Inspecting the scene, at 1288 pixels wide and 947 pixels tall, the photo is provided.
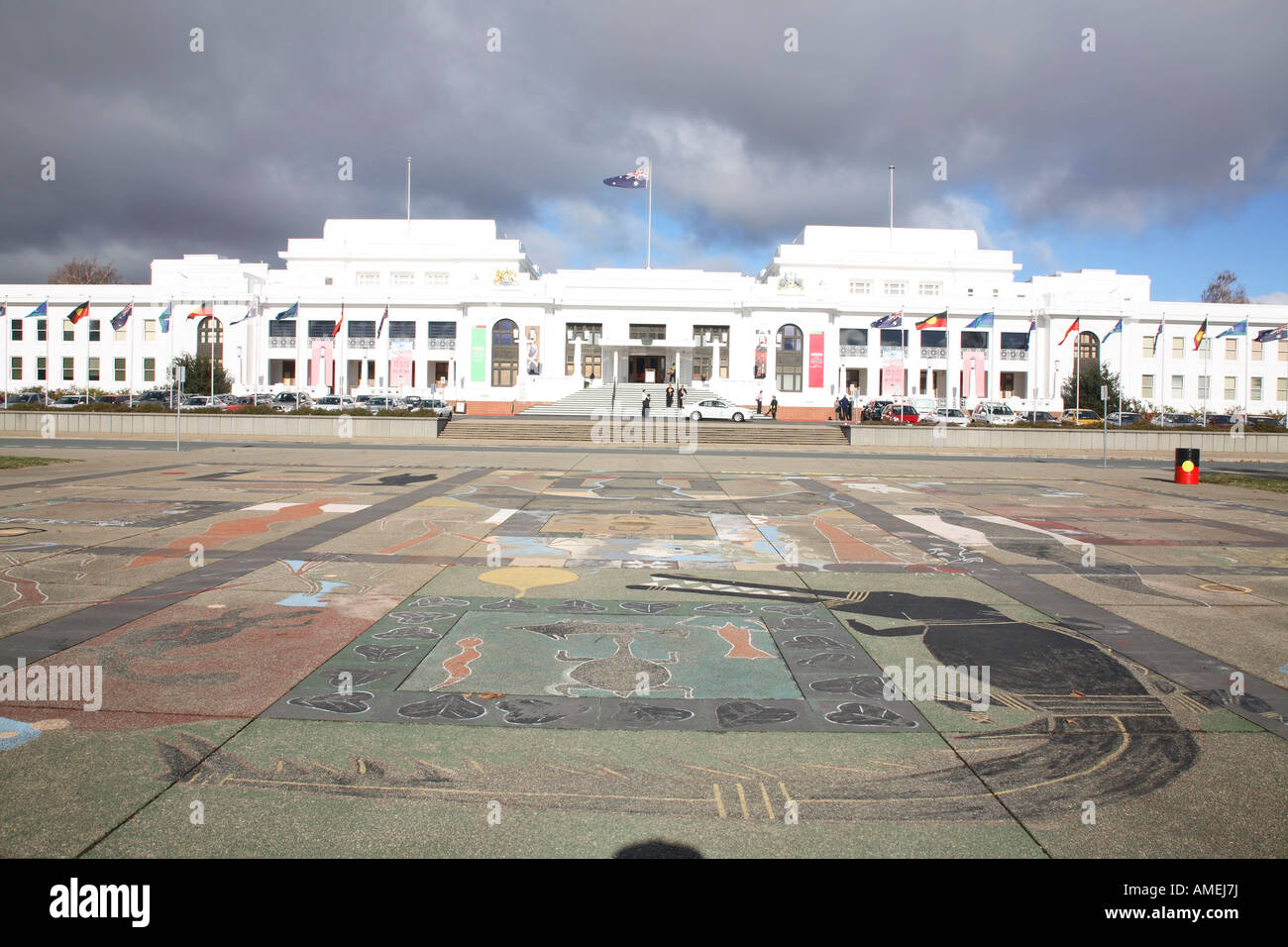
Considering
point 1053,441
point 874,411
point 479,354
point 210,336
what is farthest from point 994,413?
point 210,336

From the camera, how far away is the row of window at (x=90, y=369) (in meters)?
71.6

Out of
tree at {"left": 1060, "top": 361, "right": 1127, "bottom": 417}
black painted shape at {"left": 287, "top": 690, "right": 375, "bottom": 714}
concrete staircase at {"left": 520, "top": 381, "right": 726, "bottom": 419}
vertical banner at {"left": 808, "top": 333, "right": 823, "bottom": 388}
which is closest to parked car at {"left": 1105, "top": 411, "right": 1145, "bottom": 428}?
tree at {"left": 1060, "top": 361, "right": 1127, "bottom": 417}

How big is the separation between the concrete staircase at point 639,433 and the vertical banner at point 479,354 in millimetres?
25720

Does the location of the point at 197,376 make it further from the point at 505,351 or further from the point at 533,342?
the point at 533,342

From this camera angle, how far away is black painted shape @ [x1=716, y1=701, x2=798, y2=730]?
504 centimetres

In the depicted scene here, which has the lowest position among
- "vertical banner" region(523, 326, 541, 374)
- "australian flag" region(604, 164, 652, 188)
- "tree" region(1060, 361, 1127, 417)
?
"tree" region(1060, 361, 1127, 417)

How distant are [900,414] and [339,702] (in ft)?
169

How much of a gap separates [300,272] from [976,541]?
8188 centimetres

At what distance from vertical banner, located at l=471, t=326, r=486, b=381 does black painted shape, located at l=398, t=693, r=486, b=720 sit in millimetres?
63182

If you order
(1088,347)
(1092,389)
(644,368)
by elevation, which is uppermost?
A: (1088,347)

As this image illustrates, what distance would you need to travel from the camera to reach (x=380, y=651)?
631cm

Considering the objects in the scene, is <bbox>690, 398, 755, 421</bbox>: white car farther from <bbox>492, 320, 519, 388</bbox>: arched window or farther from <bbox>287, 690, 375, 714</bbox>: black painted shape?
<bbox>287, 690, 375, 714</bbox>: black painted shape

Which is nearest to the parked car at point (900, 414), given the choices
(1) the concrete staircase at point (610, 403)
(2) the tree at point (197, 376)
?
(1) the concrete staircase at point (610, 403)

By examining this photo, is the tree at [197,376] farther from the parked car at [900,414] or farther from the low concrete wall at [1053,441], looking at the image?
the parked car at [900,414]
